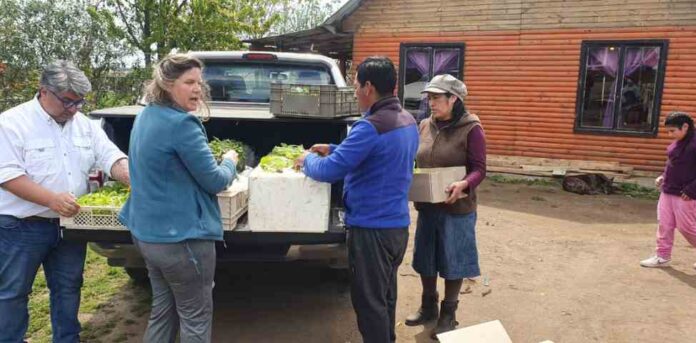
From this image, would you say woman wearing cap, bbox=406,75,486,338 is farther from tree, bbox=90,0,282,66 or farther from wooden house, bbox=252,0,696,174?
tree, bbox=90,0,282,66

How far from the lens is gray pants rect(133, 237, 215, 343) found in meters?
2.51

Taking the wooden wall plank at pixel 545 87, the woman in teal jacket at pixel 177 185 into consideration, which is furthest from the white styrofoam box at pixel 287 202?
the wooden wall plank at pixel 545 87

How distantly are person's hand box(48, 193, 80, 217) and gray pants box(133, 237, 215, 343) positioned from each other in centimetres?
48

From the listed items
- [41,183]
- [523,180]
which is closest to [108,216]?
[41,183]

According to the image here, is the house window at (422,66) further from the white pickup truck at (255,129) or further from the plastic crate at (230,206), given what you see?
the plastic crate at (230,206)

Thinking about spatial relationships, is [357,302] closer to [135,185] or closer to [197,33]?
[135,185]

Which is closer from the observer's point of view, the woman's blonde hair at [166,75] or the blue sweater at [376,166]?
the woman's blonde hair at [166,75]

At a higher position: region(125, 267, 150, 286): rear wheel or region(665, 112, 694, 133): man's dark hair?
region(665, 112, 694, 133): man's dark hair

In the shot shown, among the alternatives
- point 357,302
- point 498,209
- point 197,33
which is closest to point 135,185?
point 357,302

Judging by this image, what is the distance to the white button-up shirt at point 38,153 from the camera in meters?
2.82

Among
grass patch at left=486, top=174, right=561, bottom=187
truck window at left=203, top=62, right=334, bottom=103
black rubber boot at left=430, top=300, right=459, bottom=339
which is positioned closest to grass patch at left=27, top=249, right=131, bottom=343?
truck window at left=203, top=62, right=334, bottom=103

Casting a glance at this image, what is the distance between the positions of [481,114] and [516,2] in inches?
93.6

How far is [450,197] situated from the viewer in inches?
141

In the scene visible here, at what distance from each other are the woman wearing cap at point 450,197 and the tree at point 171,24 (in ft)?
35.9
